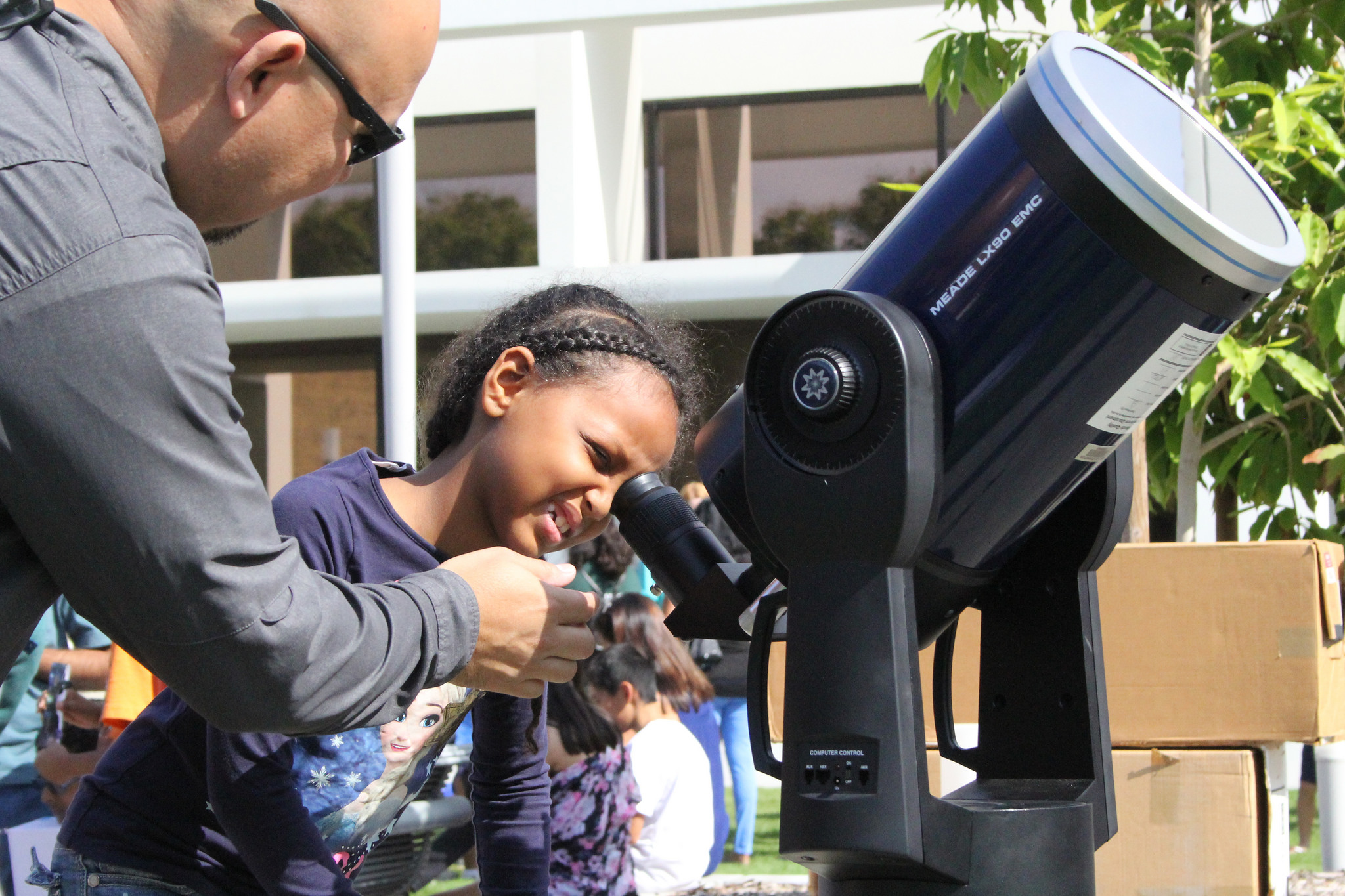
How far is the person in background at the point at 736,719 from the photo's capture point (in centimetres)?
598

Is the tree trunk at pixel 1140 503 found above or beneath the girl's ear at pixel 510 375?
beneath

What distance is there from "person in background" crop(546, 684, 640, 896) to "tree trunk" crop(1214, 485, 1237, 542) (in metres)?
2.16

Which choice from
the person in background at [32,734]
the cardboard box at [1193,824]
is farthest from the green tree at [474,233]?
the cardboard box at [1193,824]

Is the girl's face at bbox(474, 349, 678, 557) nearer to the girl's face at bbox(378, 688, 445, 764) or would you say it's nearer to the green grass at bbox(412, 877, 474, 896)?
the girl's face at bbox(378, 688, 445, 764)

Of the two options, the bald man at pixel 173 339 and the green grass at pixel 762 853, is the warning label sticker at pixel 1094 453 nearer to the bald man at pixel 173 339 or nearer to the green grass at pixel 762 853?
the bald man at pixel 173 339

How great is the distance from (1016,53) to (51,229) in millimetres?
3181

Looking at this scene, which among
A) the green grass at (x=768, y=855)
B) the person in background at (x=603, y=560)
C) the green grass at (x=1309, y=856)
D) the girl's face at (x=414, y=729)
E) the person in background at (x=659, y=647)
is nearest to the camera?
the girl's face at (x=414, y=729)

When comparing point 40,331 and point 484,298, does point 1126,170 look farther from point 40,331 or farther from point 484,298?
point 484,298

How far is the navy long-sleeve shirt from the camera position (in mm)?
1478

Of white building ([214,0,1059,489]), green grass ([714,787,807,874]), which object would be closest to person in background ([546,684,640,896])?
green grass ([714,787,807,874])

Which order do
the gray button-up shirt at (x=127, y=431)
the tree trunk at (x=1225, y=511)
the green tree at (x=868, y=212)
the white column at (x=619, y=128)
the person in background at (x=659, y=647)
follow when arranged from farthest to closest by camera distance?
the green tree at (x=868, y=212) → the white column at (x=619, y=128) → the person in background at (x=659, y=647) → the tree trunk at (x=1225, y=511) → the gray button-up shirt at (x=127, y=431)

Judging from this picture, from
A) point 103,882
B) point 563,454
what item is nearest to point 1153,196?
point 563,454

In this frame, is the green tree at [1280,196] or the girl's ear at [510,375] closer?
the girl's ear at [510,375]

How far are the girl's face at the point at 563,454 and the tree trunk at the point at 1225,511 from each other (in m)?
2.99
